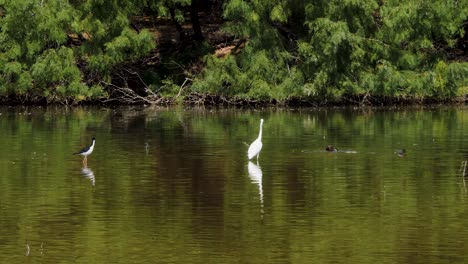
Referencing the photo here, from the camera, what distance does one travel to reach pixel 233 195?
24.1 m

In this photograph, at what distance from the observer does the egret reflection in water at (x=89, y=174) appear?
26.6m

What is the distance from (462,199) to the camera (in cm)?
2336

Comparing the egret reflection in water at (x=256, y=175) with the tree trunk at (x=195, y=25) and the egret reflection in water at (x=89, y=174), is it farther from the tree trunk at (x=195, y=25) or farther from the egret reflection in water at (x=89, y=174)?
the tree trunk at (x=195, y=25)

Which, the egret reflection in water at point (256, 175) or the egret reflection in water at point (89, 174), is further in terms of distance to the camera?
the egret reflection in water at point (89, 174)

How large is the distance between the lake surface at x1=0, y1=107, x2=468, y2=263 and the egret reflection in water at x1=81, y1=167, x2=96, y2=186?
0.04 meters

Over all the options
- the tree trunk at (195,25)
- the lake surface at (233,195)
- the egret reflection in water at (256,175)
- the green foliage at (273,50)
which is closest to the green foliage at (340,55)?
the green foliage at (273,50)

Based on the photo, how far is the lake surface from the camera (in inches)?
726

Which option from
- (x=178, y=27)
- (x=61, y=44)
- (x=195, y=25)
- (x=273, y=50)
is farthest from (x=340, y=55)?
(x=61, y=44)

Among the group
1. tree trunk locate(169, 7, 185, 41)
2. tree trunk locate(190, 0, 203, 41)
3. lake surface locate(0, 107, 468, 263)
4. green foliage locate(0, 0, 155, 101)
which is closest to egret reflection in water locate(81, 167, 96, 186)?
lake surface locate(0, 107, 468, 263)

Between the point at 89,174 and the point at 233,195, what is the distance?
4.83 m

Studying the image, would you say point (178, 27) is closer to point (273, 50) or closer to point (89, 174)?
point (273, 50)

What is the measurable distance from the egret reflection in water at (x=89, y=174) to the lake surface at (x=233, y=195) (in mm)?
43

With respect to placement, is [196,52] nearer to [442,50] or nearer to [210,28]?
[210,28]

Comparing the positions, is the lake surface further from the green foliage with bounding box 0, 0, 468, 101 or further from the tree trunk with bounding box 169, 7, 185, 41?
the tree trunk with bounding box 169, 7, 185, 41
